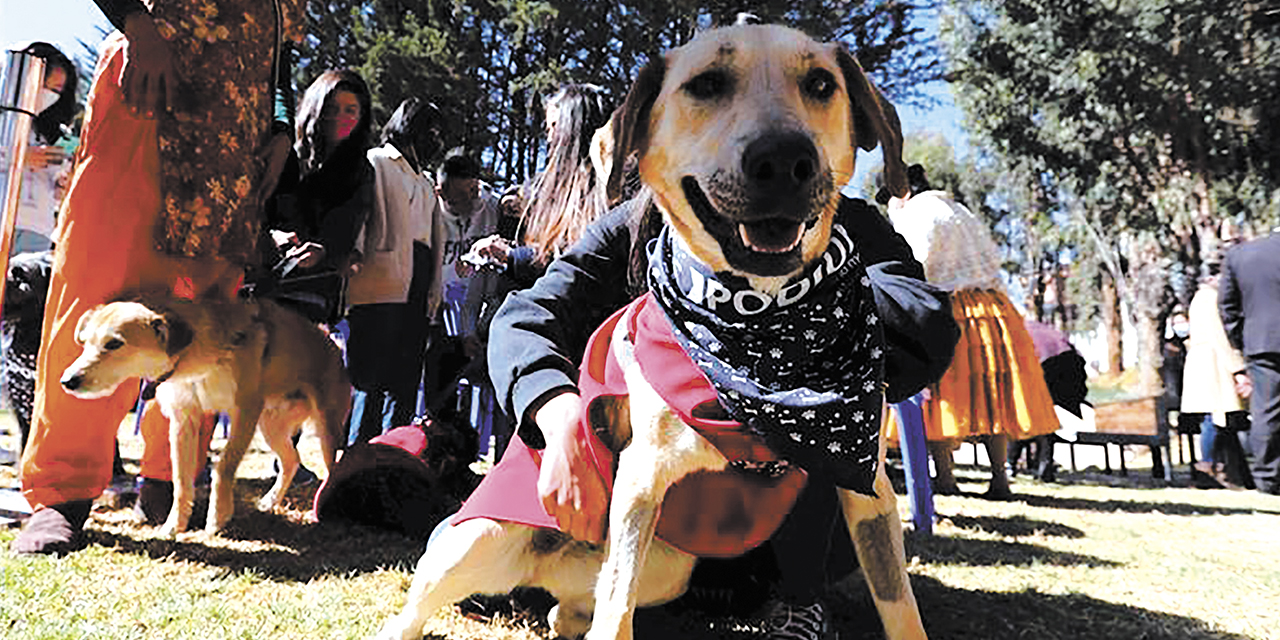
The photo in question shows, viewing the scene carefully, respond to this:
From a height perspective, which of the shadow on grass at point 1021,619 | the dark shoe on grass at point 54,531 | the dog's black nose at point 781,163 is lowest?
the shadow on grass at point 1021,619

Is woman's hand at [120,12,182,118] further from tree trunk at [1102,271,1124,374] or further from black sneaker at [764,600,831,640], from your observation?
tree trunk at [1102,271,1124,374]

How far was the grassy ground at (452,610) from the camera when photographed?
7.06ft

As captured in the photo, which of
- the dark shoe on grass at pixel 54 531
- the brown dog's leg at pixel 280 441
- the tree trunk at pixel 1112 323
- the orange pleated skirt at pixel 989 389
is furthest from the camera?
the tree trunk at pixel 1112 323

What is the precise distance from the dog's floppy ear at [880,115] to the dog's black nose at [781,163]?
1.23 ft

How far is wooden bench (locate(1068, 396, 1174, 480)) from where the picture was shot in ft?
26.1

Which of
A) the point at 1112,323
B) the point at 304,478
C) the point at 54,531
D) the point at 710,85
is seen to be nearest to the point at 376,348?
the point at 304,478

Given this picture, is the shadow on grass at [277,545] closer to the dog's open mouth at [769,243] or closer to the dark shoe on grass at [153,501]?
the dark shoe on grass at [153,501]

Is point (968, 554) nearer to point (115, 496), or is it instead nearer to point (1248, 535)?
point (1248, 535)

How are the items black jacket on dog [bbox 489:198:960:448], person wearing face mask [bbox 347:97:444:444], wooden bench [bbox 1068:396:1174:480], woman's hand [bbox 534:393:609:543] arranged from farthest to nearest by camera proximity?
wooden bench [bbox 1068:396:1174:480] → person wearing face mask [bbox 347:97:444:444] → black jacket on dog [bbox 489:198:960:448] → woman's hand [bbox 534:393:609:543]

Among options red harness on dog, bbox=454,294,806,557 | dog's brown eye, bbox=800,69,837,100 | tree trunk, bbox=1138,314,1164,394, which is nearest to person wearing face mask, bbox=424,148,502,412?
red harness on dog, bbox=454,294,806,557

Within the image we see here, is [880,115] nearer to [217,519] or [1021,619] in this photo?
[1021,619]

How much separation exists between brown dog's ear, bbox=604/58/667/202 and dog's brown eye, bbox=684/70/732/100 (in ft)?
0.44

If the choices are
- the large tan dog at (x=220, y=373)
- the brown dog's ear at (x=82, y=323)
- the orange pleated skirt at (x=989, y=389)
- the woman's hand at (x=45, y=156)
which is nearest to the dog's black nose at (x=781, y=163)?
the large tan dog at (x=220, y=373)

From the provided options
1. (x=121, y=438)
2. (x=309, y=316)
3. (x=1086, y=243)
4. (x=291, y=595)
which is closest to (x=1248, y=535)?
(x=291, y=595)
